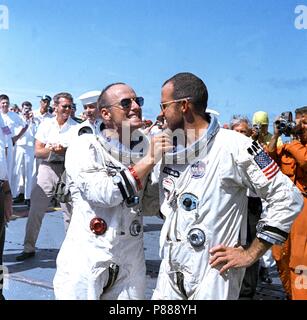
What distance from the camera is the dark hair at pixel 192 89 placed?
2.35 m

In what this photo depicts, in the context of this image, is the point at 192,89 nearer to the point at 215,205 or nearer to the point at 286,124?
the point at 215,205

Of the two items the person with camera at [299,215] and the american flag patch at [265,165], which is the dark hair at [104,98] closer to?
the american flag patch at [265,165]

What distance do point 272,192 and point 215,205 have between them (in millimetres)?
248

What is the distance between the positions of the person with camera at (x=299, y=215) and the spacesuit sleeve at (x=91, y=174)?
218 cm

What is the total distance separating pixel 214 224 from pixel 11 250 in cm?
435

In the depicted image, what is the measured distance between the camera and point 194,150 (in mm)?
2311

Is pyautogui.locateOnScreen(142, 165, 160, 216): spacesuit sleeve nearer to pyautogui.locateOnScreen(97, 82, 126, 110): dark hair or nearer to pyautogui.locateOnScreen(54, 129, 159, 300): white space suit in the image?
pyautogui.locateOnScreen(54, 129, 159, 300): white space suit

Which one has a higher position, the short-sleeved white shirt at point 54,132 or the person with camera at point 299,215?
the short-sleeved white shirt at point 54,132

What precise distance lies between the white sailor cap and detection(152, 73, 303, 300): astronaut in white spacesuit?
269cm

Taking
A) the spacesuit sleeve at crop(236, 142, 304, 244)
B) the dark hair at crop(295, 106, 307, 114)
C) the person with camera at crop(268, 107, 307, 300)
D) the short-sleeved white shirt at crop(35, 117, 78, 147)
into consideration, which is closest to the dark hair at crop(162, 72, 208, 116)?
the spacesuit sleeve at crop(236, 142, 304, 244)

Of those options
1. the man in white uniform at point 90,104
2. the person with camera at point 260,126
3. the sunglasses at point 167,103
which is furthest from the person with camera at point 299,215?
the sunglasses at point 167,103

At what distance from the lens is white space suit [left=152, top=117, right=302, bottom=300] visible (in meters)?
2.22

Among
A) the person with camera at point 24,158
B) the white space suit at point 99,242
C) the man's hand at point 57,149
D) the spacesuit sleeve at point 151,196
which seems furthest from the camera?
the person with camera at point 24,158
